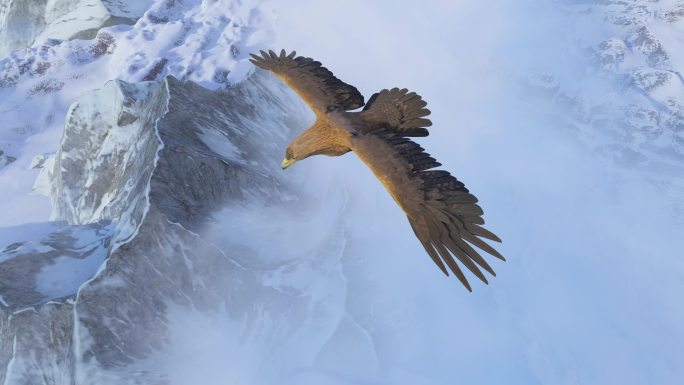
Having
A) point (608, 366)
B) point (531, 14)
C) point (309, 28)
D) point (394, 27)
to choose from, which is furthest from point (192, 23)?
point (531, 14)

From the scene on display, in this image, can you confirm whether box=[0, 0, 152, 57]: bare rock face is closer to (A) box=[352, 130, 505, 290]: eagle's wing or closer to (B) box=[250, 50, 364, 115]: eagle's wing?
(B) box=[250, 50, 364, 115]: eagle's wing

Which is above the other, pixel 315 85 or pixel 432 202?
pixel 315 85

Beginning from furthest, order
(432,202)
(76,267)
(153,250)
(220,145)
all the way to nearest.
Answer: (220,145)
(76,267)
(153,250)
(432,202)

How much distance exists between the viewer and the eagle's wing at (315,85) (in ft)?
26.9

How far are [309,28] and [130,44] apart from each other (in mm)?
11537

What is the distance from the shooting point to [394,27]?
38031 millimetres

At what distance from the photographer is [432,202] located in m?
5.62

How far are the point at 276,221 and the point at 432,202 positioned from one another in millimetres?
10678

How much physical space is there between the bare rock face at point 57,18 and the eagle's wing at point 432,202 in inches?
1166

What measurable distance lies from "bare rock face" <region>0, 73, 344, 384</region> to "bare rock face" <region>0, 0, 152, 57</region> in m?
14.5

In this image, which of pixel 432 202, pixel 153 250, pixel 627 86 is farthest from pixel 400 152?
pixel 627 86

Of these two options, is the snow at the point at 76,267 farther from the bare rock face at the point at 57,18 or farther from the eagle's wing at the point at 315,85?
the bare rock face at the point at 57,18

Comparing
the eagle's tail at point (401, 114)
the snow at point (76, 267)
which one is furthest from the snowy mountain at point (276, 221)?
the eagle's tail at point (401, 114)

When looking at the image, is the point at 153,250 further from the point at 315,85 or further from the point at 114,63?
the point at 114,63
